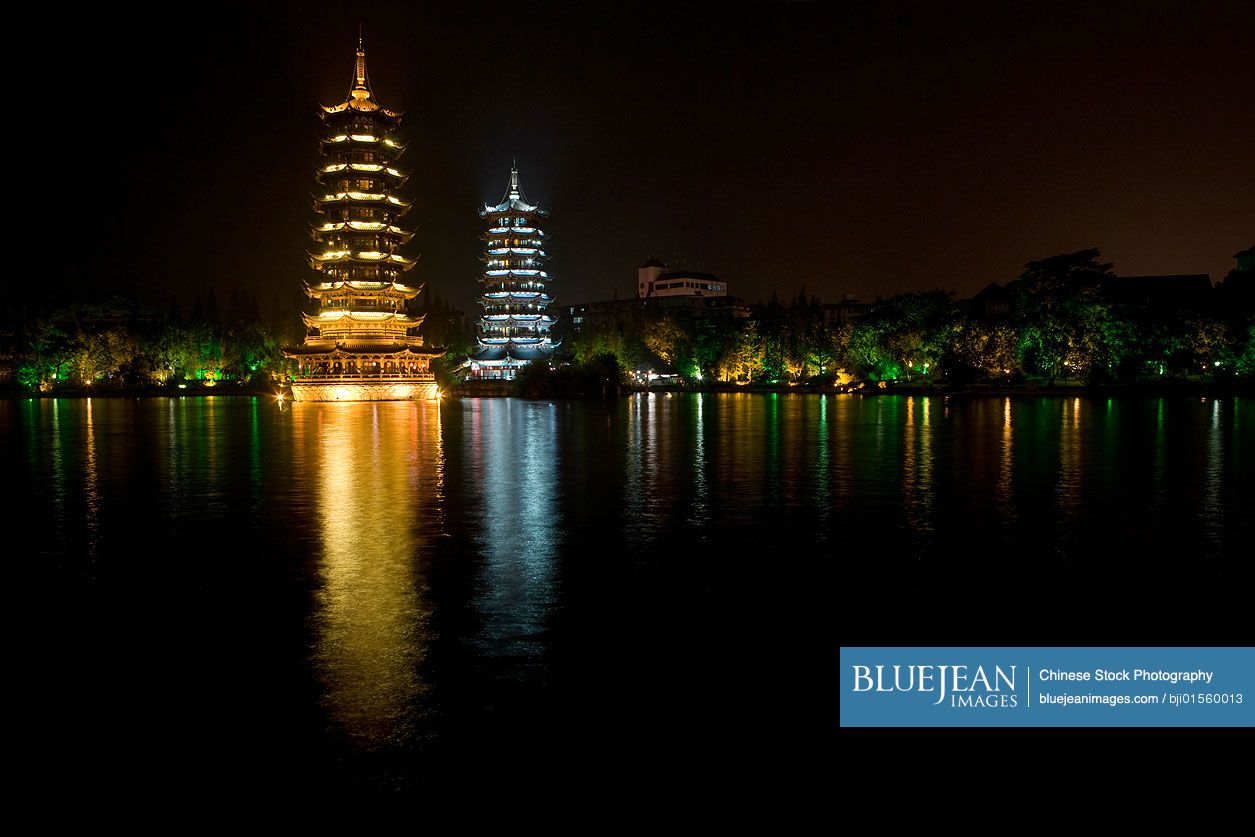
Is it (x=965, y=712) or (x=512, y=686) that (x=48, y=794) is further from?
(x=965, y=712)

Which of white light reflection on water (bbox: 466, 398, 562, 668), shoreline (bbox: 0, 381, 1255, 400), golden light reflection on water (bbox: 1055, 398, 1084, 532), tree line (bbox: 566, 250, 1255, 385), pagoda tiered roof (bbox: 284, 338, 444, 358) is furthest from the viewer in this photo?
pagoda tiered roof (bbox: 284, 338, 444, 358)

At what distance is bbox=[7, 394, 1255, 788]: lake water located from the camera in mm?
6117

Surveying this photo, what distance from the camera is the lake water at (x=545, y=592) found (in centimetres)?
612

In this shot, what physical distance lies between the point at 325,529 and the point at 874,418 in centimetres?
3094

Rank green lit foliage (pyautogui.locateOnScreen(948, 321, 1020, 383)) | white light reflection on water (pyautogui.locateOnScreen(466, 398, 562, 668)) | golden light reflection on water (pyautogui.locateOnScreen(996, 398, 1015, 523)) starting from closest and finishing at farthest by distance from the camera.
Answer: white light reflection on water (pyautogui.locateOnScreen(466, 398, 562, 668)) < golden light reflection on water (pyautogui.locateOnScreen(996, 398, 1015, 523)) < green lit foliage (pyautogui.locateOnScreen(948, 321, 1020, 383))

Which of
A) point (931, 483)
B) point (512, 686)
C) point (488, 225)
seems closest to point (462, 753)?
point (512, 686)

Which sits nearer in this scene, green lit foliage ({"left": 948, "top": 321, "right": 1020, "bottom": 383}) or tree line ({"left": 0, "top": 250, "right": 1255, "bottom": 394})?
tree line ({"left": 0, "top": 250, "right": 1255, "bottom": 394})

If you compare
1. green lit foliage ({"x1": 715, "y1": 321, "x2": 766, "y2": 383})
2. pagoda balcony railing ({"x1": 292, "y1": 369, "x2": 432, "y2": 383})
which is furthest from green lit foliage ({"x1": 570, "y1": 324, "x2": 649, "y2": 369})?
pagoda balcony railing ({"x1": 292, "y1": 369, "x2": 432, "y2": 383})

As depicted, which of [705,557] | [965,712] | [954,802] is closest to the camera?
[954,802]

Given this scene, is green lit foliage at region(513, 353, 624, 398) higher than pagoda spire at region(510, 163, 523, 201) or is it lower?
lower

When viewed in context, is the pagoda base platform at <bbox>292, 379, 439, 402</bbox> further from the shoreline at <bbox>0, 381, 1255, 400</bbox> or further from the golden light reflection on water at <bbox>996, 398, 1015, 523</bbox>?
the golden light reflection on water at <bbox>996, 398, 1015, 523</bbox>

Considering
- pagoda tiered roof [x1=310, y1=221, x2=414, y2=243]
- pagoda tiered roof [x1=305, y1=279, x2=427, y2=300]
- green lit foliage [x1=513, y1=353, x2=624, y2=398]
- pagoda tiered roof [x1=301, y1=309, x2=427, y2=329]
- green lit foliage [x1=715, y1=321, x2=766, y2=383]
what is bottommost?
green lit foliage [x1=513, y1=353, x2=624, y2=398]

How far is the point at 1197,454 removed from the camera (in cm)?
2284

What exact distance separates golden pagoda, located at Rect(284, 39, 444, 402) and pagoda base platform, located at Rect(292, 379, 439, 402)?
9 centimetres
